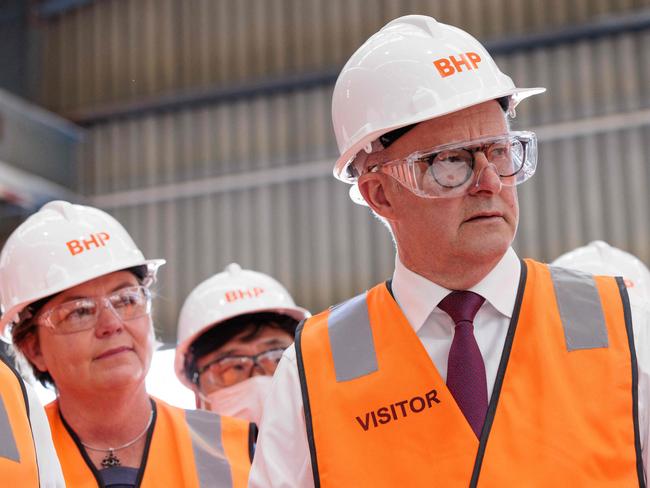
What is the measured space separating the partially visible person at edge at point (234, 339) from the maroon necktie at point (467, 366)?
2.33 meters

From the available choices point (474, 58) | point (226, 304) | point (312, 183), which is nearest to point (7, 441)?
point (474, 58)

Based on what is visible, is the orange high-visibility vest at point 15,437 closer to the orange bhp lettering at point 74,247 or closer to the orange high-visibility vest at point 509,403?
the orange high-visibility vest at point 509,403

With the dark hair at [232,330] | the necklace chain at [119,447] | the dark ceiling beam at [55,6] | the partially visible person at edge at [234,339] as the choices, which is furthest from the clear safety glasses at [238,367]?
the dark ceiling beam at [55,6]

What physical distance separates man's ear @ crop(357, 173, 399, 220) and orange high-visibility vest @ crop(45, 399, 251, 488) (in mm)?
1408

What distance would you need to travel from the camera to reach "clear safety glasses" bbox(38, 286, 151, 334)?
13.0 feet

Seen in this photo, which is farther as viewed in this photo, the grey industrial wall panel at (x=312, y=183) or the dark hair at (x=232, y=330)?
the grey industrial wall panel at (x=312, y=183)

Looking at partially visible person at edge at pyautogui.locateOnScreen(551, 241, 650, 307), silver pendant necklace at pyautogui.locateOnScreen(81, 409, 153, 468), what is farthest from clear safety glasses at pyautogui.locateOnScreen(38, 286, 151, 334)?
partially visible person at edge at pyautogui.locateOnScreen(551, 241, 650, 307)

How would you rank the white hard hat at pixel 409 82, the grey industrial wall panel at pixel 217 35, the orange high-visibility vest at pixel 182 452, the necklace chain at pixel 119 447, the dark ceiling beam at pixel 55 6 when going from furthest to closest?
the dark ceiling beam at pixel 55 6
the grey industrial wall panel at pixel 217 35
the necklace chain at pixel 119 447
the orange high-visibility vest at pixel 182 452
the white hard hat at pixel 409 82

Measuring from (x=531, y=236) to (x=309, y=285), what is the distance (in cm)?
224

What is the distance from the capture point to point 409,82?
8.95 ft

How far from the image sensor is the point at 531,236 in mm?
9688

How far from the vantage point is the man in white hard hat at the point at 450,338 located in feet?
7.79

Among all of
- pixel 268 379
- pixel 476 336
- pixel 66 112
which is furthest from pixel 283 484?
pixel 66 112

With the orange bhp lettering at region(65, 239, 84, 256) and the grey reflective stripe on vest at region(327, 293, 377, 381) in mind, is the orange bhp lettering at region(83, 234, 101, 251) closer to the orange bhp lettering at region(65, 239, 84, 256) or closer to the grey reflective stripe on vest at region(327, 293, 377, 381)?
the orange bhp lettering at region(65, 239, 84, 256)
